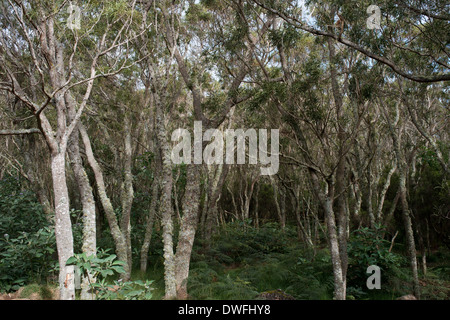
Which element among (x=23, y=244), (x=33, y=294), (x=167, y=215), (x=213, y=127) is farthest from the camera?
(x=213, y=127)

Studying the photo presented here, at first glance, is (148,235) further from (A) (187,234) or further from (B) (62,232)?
(B) (62,232)

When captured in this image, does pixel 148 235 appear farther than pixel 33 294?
Yes

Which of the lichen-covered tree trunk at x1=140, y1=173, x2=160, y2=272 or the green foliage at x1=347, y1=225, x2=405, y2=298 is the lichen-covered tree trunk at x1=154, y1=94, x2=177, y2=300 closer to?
the lichen-covered tree trunk at x1=140, y1=173, x2=160, y2=272

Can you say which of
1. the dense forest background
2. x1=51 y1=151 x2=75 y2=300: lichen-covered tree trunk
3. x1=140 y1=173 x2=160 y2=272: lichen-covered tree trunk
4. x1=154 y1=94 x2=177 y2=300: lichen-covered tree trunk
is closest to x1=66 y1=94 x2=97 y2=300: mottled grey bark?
the dense forest background

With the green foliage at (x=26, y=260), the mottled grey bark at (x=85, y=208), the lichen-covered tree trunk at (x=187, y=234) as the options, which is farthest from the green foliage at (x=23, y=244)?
the lichen-covered tree trunk at (x=187, y=234)

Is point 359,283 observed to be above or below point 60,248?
below

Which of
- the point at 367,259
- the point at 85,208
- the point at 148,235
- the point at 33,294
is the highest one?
the point at 85,208

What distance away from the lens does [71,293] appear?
186 inches

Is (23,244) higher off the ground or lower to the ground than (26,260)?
higher

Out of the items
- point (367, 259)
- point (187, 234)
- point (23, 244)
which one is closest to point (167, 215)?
point (187, 234)

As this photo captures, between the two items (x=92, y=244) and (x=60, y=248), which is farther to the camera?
(x=92, y=244)

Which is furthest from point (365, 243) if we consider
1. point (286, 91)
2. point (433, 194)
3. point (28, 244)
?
point (28, 244)
